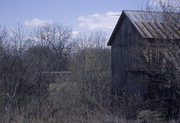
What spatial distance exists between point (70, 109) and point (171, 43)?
3983mm

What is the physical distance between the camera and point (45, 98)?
10.3 meters

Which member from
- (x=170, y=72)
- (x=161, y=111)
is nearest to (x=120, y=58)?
(x=161, y=111)

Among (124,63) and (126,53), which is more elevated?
(126,53)

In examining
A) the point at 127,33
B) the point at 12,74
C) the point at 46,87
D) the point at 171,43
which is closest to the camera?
the point at 171,43

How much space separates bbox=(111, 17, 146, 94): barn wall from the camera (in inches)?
619

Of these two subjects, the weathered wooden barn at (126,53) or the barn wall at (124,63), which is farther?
the barn wall at (124,63)

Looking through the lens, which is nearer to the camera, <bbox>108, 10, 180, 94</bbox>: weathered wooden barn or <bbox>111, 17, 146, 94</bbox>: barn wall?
<bbox>108, 10, 180, 94</bbox>: weathered wooden barn

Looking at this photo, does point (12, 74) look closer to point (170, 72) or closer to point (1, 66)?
point (1, 66)

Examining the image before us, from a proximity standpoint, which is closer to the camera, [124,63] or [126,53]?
[126,53]

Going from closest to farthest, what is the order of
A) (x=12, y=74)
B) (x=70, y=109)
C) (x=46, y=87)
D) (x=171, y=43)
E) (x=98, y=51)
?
(x=171, y=43) → (x=70, y=109) → (x=12, y=74) → (x=46, y=87) → (x=98, y=51)

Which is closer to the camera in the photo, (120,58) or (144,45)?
(144,45)

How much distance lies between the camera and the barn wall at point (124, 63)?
15.7 m

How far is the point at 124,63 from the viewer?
1720cm

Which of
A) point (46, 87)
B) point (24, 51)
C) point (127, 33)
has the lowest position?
point (46, 87)
